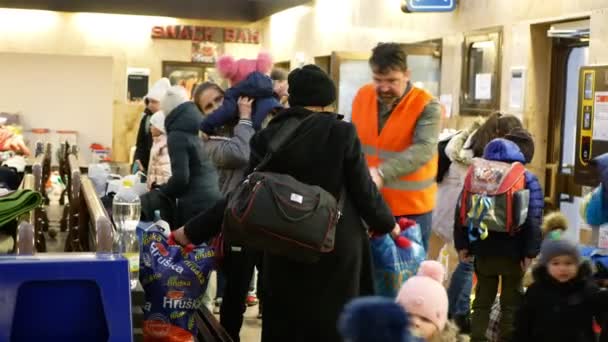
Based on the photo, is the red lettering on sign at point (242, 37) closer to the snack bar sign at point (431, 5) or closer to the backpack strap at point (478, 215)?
the snack bar sign at point (431, 5)

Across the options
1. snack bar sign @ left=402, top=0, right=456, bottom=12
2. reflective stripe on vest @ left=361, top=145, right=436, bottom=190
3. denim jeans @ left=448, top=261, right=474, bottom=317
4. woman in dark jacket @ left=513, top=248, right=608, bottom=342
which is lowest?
denim jeans @ left=448, top=261, right=474, bottom=317

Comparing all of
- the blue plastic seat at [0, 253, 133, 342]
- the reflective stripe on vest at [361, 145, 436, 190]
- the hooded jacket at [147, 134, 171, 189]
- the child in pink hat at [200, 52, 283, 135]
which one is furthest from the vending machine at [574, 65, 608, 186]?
the blue plastic seat at [0, 253, 133, 342]

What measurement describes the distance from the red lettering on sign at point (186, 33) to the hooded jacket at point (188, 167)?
12075 mm

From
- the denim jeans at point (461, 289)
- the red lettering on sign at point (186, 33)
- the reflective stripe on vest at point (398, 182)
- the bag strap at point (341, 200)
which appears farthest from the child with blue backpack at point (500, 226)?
the red lettering on sign at point (186, 33)

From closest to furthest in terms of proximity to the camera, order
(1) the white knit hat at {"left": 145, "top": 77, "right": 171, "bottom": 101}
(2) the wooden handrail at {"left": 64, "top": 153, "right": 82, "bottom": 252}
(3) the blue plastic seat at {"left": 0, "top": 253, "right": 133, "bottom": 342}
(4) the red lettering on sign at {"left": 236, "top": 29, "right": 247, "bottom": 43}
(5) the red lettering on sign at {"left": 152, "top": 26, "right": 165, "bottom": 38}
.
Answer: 1. (3) the blue plastic seat at {"left": 0, "top": 253, "right": 133, "bottom": 342}
2. (2) the wooden handrail at {"left": 64, "top": 153, "right": 82, "bottom": 252}
3. (1) the white knit hat at {"left": 145, "top": 77, "right": 171, "bottom": 101}
4. (5) the red lettering on sign at {"left": 152, "top": 26, "right": 165, "bottom": 38}
5. (4) the red lettering on sign at {"left": 236, "top": 29, "right": 247, "bottom": 43}

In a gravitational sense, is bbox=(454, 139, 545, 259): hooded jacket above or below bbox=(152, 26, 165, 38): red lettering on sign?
below

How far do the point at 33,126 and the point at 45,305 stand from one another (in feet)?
51.0

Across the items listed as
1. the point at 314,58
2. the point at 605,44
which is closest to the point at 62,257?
the point at 605,44

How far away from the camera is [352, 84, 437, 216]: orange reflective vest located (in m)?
4.75

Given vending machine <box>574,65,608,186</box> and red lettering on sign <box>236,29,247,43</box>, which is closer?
vending machine <box>574,65,608,186</box>

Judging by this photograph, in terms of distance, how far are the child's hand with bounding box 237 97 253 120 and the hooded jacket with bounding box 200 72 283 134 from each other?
0.09ft

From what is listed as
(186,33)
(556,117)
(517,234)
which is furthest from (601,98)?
(186,33)

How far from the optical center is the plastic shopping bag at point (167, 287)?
3.53m

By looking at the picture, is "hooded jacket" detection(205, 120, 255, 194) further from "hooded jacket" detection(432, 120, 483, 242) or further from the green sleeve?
"hooded jacket" detection(432, 120, 483, 242)
